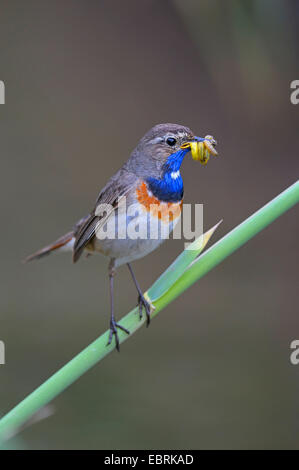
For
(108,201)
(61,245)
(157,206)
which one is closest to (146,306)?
(157,206)

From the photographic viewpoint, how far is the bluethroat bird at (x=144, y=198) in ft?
4.85

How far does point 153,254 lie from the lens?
3.98 meters

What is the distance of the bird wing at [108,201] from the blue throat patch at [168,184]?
7 cm

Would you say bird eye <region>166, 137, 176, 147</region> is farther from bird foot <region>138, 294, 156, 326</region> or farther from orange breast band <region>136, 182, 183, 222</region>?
bird foot <region>138, 294, 156, 326</region>

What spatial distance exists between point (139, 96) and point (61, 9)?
885mm

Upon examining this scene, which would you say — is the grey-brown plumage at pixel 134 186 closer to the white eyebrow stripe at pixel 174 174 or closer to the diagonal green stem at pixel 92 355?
the white eyebrow stripe at pixel 174 174

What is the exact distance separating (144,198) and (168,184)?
88 mm

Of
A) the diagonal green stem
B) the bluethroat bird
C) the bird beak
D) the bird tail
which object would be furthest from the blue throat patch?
the bird tail

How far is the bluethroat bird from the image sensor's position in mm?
1479

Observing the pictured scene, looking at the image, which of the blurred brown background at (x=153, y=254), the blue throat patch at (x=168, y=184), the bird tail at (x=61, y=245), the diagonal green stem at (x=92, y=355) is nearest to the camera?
the diagonal green stem at (x=92, y=355)

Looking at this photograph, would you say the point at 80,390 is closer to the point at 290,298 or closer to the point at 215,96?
the point at 290,298

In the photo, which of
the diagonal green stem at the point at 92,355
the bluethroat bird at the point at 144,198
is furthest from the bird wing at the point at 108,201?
the diagonal green stem at the point at 92,355

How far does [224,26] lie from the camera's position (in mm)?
1659

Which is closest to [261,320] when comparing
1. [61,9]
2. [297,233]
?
[297,233]
